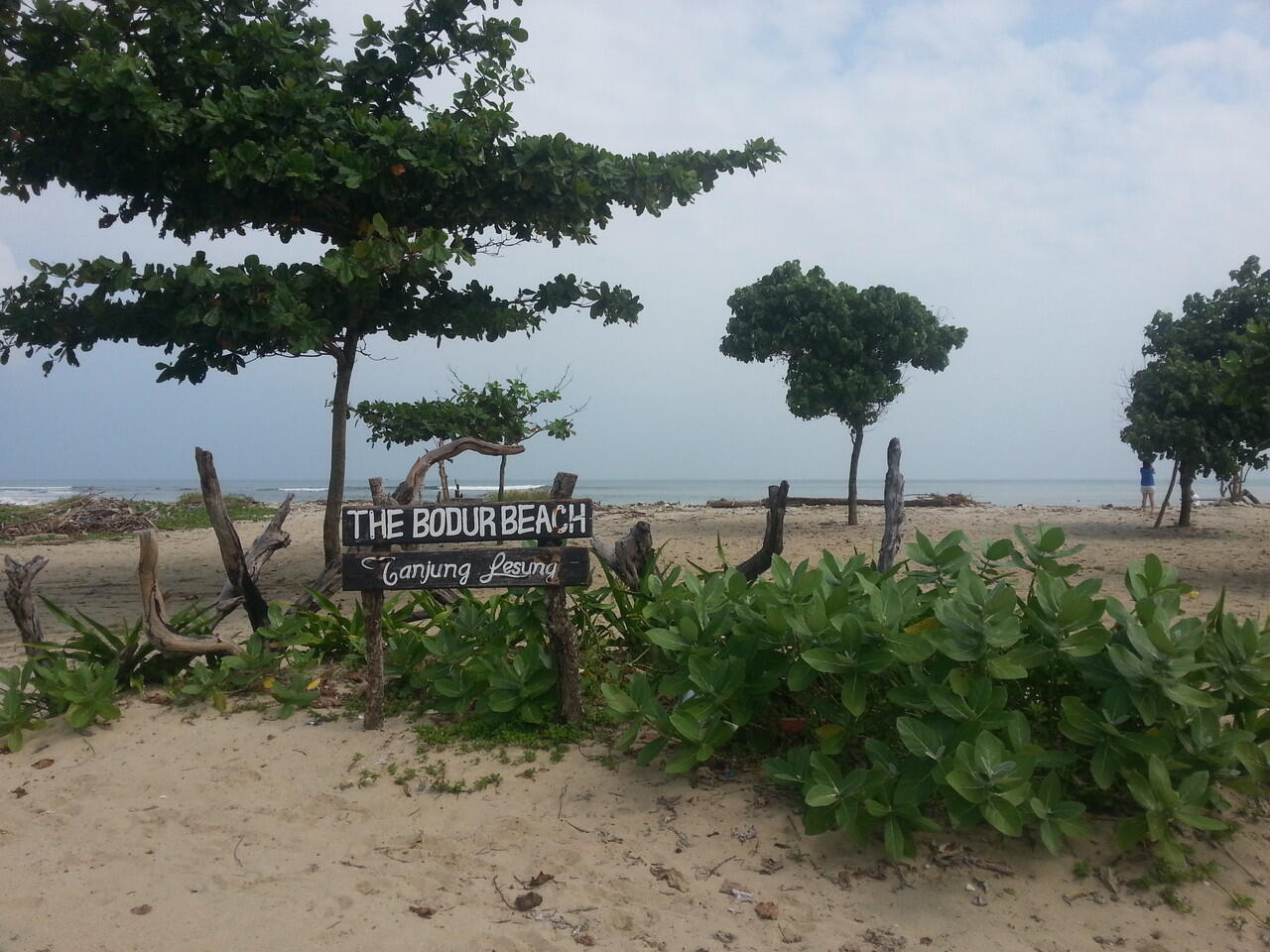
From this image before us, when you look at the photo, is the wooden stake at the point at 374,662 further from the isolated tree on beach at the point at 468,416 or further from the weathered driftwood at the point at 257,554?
the isolated tree on beach at the point at 468,416

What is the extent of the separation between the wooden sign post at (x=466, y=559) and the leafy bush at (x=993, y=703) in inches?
25.6

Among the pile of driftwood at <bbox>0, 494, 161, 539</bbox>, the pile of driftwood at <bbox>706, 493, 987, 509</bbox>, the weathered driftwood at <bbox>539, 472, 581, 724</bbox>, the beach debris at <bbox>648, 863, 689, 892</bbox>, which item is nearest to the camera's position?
the beach debris at <bbox>648, 863, 689, 892</bbox>

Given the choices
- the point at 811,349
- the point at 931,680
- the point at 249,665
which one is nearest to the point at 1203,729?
the point at 931,680

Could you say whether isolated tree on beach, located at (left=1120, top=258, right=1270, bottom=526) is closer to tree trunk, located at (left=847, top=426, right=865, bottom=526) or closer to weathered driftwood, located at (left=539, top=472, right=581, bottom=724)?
tree trunk, located at (left=847, top=426, right=865, bottom=526)

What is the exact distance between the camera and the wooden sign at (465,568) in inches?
176

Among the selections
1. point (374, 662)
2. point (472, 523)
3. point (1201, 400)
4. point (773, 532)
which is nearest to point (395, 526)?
point (472, 523)

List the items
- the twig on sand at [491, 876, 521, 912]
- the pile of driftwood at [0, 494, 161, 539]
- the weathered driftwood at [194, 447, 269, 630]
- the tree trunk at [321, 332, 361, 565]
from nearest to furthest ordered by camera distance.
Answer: the twig on sand at [491, 876, 521, 912] < the weathered driftwood at [194, 447, 269, 630] < the tree trunk at [321, 332, 361, 565] < the pile of driftwood at [0, 494, 161, 539]

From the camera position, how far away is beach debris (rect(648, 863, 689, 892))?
3.20 m

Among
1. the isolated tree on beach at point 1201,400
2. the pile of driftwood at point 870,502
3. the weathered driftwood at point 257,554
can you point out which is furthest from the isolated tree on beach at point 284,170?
the pile of driftwood at point 870,502

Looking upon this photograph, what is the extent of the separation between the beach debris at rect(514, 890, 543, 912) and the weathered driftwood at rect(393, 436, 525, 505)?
307cm

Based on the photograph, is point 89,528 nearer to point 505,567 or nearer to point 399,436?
point 399,436

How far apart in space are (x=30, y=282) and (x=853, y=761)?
7.68 m

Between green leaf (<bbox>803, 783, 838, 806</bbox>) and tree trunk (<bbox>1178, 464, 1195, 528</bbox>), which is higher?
tree trunk (<bbox>1178, 464, 1195, 528</bbox>)

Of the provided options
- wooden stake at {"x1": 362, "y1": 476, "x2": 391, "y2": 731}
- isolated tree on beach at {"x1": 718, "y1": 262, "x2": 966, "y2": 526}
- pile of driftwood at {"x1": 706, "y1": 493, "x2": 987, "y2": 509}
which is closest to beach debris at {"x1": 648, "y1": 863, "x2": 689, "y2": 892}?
wooden stake at {"x1": 362, "y1": 476, "x2": 391, "y2": 731}
